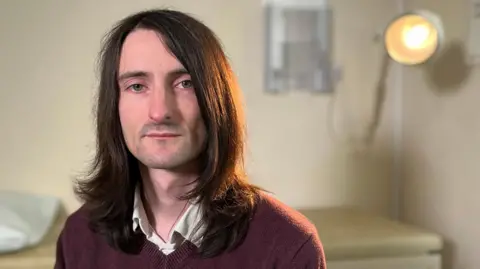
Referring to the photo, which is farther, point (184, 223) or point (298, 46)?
point (298, 46)

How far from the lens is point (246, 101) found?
2.03 meters

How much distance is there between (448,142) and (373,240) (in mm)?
424

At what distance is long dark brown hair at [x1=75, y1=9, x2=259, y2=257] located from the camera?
1.09m

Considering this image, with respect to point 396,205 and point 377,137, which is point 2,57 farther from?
point 396,205

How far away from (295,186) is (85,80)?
2.38 feet

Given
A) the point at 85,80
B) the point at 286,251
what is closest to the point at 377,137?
the point at 85,80

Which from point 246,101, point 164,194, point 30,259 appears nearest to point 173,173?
point 164,194

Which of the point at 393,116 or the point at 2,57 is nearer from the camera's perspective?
the point at 2,57

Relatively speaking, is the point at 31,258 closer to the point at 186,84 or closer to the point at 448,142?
the point at 186,84

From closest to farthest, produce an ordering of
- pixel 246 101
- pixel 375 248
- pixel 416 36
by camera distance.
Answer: pixel 375 248 < pixel 416 36 < pixel 246 101

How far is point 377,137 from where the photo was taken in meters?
2.14

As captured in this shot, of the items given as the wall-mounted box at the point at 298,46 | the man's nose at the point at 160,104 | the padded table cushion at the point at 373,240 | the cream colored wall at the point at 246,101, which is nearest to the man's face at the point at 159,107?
the man's nose at the point at 160,104

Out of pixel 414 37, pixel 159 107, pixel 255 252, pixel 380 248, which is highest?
pixel 414 37

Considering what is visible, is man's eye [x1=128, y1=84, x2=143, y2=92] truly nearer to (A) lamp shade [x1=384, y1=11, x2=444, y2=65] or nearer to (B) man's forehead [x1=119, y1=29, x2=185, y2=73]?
(B) man's forehead [x1=119, y1=29, x2=185, y2=73]
